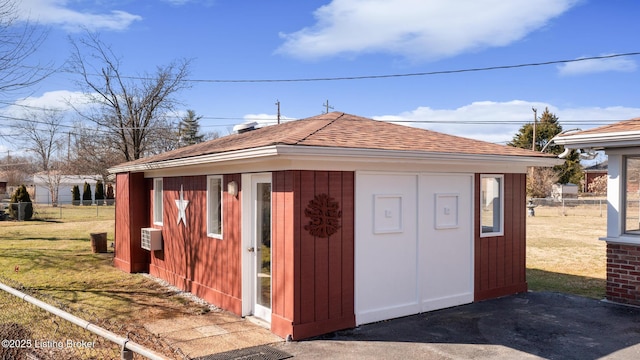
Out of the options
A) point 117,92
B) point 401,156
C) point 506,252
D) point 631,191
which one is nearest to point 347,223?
point 401,156

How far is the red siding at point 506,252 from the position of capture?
7363 millimetres

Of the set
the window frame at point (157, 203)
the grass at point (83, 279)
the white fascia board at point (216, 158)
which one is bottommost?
the grass at point (83, 279)

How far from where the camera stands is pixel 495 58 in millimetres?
16125

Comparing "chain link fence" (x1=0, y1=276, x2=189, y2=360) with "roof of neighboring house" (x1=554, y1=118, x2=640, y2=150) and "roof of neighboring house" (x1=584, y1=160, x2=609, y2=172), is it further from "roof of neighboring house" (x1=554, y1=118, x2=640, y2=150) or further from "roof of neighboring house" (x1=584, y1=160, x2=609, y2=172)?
"roof of neighboring house" (x1=584, y1=160, x2=609, y2=172)

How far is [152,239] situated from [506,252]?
648 cm

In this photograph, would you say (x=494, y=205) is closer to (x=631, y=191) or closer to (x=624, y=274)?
(x=631, y=191)

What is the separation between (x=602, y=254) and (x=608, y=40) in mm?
6860

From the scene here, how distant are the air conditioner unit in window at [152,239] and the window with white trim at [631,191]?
317 inches

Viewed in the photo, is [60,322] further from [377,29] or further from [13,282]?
[377,29]

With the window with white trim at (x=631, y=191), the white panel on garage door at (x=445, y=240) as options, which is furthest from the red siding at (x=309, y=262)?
the window with white trim at (x=631, y=191)

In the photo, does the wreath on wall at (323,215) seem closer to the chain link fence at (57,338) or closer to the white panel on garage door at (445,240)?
the white panel on garage door at (445,240)

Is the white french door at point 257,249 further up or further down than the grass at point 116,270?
further up

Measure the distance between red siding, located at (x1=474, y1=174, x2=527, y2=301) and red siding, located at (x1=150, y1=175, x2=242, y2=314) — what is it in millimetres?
3655

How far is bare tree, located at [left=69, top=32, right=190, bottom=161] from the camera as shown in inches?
777
